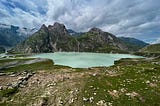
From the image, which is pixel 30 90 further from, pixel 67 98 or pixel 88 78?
pixel 88 78

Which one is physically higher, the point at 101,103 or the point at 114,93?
the point at 114,93

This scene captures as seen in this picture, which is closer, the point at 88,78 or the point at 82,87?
the point at 82,87

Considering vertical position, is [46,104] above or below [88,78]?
below

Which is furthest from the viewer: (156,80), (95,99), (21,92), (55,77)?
(55,77)

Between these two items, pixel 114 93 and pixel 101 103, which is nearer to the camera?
pixel 101 103

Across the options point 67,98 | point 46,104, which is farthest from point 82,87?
point 46,104

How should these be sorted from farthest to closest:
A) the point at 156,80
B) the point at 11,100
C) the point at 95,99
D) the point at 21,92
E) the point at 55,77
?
the point at 55,77 < the point at 156,80 < the point at 21,92 < the point at 11,100 < the point at 95,99

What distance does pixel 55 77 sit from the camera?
4716cm

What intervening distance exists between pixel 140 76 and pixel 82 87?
15066mm

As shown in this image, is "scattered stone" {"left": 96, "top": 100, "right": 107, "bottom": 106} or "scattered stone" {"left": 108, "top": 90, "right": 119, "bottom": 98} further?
"scattered stone" {"left": 108, "top": 90, "right": 119, "bottom": 98}

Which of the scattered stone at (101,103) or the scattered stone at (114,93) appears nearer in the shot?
the scattered stone at (101,103)

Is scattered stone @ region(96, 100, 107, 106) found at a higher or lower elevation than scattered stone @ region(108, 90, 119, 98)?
lower

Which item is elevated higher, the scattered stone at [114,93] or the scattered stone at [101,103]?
the scattered stone at [114,93]

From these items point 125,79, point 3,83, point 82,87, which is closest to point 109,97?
point 82,87
